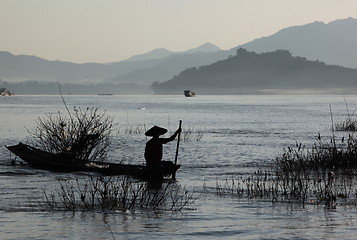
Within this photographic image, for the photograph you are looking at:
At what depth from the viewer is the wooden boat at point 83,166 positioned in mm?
21922

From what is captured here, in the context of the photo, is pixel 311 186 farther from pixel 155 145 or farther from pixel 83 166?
pixel 83 166

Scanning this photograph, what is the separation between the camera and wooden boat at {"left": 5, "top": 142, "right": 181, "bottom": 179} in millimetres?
21922

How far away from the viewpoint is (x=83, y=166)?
24609 mm

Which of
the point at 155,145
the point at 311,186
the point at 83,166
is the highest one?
the point at 155,145

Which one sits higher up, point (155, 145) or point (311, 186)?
point (155, 145)

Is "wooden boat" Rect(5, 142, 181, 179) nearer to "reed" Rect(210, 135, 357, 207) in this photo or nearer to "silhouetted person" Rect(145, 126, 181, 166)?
"silhouetted person" Rect(145, 126, 181, 166)

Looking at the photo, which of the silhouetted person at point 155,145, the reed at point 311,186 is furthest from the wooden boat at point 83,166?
the reed at point 311,186

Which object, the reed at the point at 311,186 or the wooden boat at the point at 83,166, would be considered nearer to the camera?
the reed at the point at 311,186

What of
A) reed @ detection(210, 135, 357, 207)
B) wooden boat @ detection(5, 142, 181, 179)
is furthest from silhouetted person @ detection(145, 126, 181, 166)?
reed @ detection(210, 135, 357, 207)

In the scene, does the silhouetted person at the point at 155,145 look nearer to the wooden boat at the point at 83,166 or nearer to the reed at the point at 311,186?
the wooden boat at the point at 83,166

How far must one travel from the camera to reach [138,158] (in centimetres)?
3619

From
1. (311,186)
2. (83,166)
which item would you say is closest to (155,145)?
(83,166)

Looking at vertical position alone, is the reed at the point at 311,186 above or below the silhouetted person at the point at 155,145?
below

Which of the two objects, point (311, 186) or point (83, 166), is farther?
point (83, 166)
